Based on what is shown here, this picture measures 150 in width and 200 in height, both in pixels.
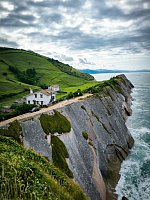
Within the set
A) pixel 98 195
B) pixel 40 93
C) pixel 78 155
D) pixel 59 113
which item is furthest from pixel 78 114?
pixel 40 93

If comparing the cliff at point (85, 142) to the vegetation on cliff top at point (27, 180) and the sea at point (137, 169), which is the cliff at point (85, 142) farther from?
the vegetation on cliff top at point (27, 180)

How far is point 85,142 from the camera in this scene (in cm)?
4538

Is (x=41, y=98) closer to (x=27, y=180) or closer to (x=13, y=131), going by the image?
(x=13, y=131)

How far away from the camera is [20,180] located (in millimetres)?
18547

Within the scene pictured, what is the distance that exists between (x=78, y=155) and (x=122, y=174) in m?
11.4

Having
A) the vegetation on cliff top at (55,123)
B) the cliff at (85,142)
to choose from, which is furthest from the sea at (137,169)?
the vegetation on cliff top at (55,123)

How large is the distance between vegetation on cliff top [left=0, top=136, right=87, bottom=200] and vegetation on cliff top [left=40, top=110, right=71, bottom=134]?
1070 centimetres

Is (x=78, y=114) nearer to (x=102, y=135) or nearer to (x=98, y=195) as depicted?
(x=102, y=135)

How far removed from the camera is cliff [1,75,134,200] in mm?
35531

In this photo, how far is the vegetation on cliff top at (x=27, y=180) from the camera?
55.0ft

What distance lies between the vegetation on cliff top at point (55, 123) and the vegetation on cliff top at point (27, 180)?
35.1 ft

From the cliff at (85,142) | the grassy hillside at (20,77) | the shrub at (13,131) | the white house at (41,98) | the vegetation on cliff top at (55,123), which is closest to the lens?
the shrub at (13,131)

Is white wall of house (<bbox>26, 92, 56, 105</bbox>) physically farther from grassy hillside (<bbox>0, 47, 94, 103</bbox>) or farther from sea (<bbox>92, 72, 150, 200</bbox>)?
sea (<bbox>92, 72, 150, 200</bbox>)

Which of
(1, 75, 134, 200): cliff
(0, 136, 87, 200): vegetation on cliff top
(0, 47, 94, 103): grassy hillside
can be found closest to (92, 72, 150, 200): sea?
(1, 75, 134, 200): cliff
